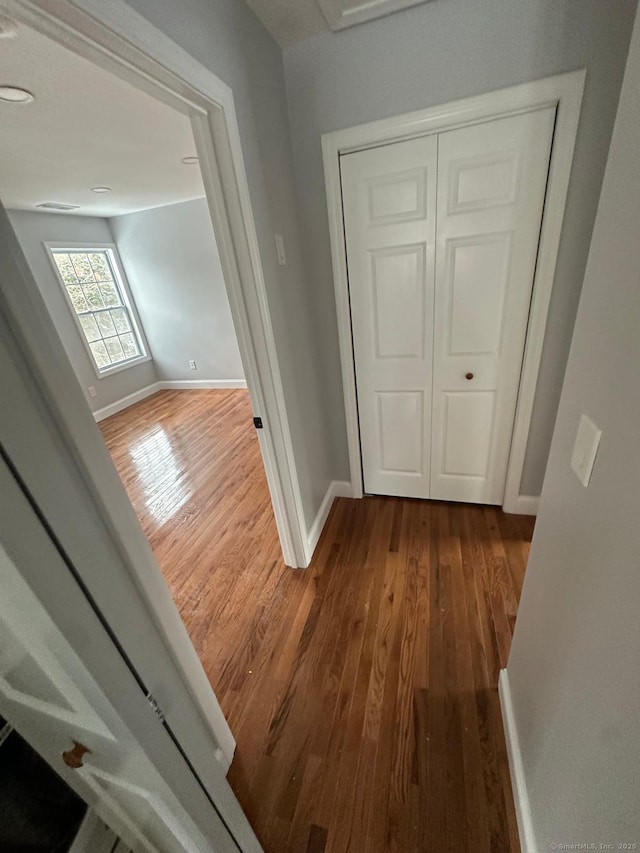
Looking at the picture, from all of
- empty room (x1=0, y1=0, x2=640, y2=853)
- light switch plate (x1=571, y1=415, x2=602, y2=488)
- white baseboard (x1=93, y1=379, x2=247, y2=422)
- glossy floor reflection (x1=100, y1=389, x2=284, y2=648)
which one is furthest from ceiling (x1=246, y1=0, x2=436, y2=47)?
white baseboard (x1=93, y1=379, x2=247, y2=422)

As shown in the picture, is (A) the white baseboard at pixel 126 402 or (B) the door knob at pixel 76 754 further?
(A) the white baseboard at pixel 126 402

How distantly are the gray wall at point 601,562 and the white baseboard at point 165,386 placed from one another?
470cm

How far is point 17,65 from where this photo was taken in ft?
4.45

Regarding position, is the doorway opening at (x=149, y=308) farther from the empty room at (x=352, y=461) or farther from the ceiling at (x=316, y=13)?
the ceiling at (x=316, y=13)

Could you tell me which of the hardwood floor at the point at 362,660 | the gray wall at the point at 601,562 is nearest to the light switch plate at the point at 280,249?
the gray wall at the point at 601,562

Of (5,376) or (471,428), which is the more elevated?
(5,376)

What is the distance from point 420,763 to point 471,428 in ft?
4.93

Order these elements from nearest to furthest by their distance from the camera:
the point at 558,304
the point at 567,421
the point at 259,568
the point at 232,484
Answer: the point at 567,421 < the point at 558,304 < the point at 259,568 < the point at 232,484

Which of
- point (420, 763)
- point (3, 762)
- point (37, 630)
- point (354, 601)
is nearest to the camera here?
point (37, 630)

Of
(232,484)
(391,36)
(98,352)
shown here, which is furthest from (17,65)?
(98,352)

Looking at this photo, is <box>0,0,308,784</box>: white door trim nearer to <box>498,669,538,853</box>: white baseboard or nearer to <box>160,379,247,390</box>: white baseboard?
<box>498,669,538,853</box>: white baseboard

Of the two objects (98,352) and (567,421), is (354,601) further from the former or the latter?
(98,352)

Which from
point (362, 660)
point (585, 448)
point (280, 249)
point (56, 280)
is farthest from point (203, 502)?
point (56, 280)

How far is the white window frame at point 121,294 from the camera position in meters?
4.12
